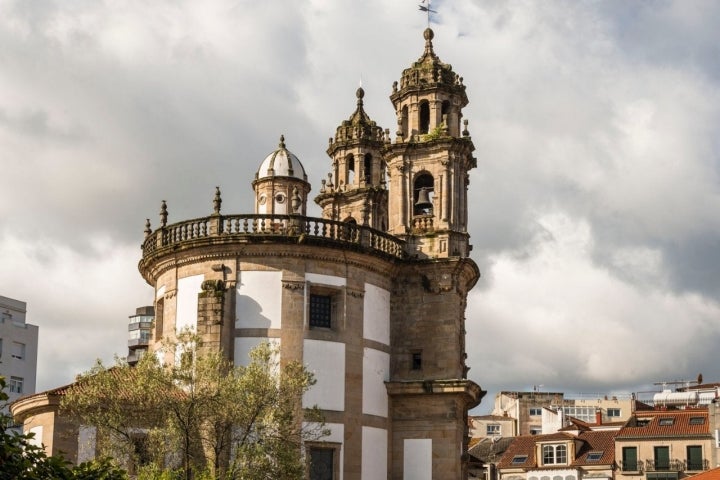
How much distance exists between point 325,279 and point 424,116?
9.26 meters

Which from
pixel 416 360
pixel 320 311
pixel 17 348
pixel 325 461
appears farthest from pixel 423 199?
pixel 17 348

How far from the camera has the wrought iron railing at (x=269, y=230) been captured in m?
39.5

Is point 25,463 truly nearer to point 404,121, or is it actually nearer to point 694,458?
point 404,121

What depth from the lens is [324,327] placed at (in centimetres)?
3959

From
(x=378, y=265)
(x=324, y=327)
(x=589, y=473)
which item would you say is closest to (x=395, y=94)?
(x=378, y=265)

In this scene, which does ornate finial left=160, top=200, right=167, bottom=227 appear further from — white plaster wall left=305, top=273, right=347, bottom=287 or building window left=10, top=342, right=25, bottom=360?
building window left=10, top=342, right=25, bottom=360

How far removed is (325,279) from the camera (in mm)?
39750

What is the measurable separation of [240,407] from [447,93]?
18.5 m

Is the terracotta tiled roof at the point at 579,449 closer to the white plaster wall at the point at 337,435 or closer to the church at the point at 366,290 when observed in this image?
the church at the point at 366,290

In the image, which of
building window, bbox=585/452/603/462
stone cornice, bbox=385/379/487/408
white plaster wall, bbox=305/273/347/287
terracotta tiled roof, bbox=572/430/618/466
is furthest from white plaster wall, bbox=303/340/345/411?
building window, bbox=585/452/603/462

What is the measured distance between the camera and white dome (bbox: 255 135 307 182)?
44.4 metres

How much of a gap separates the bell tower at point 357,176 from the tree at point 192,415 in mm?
20254

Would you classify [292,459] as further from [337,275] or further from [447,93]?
[447,93]

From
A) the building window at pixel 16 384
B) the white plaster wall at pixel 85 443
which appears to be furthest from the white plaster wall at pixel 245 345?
the building window at pixel 16 384
